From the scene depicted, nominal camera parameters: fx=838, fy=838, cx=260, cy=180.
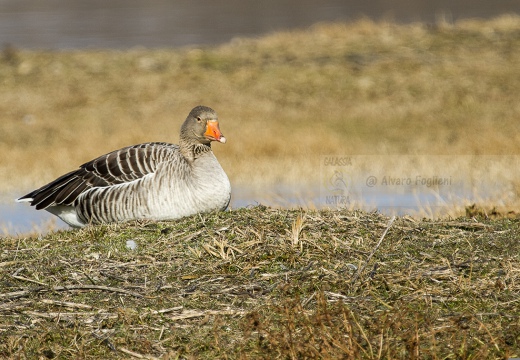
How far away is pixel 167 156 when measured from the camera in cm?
952

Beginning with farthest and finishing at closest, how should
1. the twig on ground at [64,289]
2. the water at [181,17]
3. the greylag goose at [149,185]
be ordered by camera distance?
the water at [181,17]
the greylag goose at [149,185]
the twig on ground at [64,289]

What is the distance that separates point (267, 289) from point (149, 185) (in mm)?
2918

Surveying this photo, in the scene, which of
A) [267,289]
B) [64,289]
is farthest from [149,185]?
[267,289]

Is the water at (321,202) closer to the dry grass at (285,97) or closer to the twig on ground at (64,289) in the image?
the dry grass at (285,97)

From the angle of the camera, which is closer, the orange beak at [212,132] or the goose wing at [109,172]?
the goose wing at [109,172]

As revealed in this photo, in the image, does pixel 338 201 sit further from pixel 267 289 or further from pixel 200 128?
pixel 267 289

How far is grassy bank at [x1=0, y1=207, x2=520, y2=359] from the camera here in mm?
5648

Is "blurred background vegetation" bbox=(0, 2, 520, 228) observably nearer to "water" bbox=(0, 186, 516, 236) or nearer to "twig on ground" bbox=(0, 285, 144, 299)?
"water" bbox=(0, 186, 516, 236)

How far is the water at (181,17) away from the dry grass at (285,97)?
29.8ft

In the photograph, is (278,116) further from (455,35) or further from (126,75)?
(455,35)

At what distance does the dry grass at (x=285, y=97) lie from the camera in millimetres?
17906

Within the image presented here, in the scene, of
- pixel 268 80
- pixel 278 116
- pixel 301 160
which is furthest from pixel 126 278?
pixel 268 80

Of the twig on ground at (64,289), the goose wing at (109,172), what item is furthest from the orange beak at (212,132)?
the twig on ground at (64,289)

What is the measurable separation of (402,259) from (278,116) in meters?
14.2
